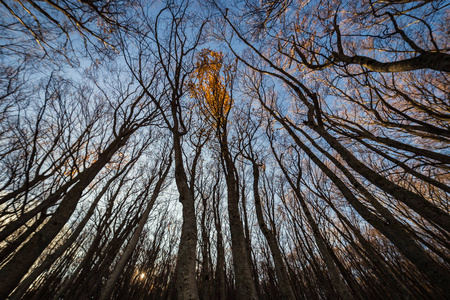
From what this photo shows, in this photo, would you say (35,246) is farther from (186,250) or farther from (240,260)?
(240,260)

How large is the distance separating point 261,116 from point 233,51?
122 inches

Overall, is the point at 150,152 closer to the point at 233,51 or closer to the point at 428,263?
the point at 233,51

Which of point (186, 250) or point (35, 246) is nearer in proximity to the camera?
point (186, 250)

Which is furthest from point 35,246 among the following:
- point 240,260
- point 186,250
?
point 240,260

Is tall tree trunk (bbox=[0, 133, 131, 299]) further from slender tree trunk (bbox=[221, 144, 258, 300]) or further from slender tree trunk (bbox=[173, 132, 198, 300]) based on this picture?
slender tree trunk (bbox=[221, 144, 258, 300])

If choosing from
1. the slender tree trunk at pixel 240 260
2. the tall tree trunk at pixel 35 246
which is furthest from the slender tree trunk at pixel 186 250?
the tall tree trunk at pixel 35 246

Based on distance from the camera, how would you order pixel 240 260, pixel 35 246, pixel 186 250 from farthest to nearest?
pixel 240 260, pixel 35 246, pixel 186 250

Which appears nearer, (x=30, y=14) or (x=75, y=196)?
(x=30, y=14)

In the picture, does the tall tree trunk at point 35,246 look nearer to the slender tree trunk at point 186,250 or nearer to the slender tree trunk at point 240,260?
Result: the slender tree trunk at point 186,250

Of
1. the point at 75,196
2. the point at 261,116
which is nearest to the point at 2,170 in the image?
the point at 75,196

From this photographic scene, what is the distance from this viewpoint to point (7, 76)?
496 cm

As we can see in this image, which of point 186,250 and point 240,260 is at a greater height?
point 240,260

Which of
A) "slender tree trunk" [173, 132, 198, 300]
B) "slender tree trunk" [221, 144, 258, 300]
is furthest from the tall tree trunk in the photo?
"slender tree trunk" [221, 144, 258, 300]

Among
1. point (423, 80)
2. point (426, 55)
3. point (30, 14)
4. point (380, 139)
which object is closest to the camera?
point (426, 55)
